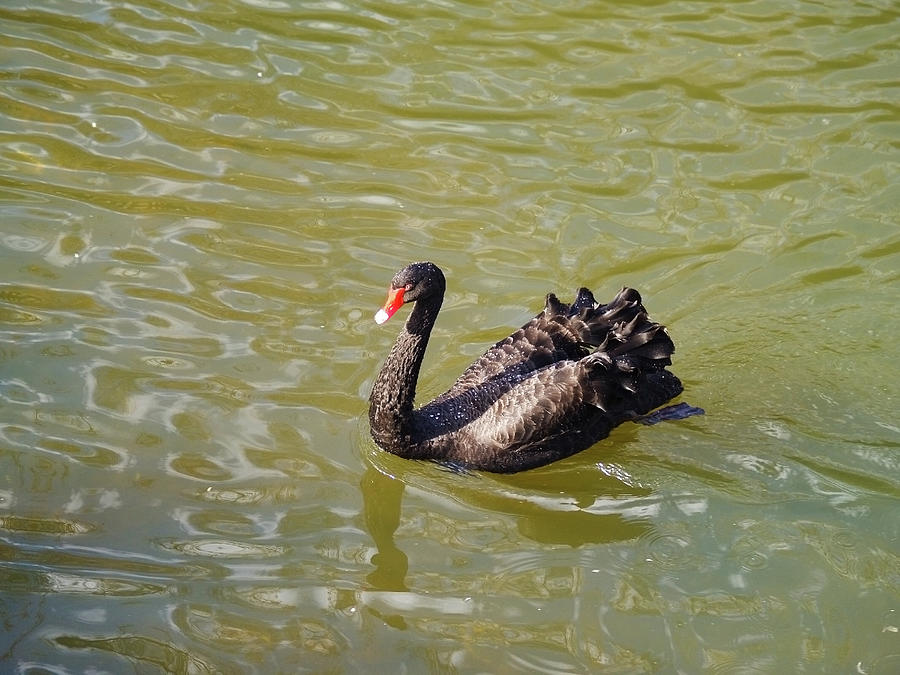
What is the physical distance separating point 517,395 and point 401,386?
0.69 m

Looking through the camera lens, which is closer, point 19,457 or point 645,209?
point 19,457

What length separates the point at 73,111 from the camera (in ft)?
30.9

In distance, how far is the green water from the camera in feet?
17.7

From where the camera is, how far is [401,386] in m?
6.37

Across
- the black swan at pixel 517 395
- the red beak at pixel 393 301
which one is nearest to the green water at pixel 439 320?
the black swan at pixel 517 395

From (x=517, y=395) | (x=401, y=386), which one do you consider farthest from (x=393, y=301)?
(x=517, y=395)

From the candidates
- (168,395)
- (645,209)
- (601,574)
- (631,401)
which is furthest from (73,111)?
(601,574)

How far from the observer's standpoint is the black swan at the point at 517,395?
252 inches

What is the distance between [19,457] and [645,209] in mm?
4933

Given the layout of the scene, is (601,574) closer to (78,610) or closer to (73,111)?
(78,610)

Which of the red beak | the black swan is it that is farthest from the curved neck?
the red beak

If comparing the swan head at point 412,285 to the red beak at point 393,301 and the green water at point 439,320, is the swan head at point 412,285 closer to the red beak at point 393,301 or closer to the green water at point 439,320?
the red beak at point 393,301

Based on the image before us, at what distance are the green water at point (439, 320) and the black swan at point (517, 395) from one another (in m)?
0.18

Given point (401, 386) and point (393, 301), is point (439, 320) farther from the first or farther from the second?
point (393, 301)
